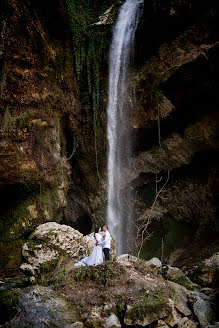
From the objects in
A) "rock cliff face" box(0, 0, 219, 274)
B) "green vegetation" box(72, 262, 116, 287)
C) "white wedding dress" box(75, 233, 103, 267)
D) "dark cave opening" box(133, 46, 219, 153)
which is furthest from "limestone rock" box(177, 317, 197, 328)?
"dark cave opening" box(133, 46, 219, 153)

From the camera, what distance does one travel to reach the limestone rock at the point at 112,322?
122 inches

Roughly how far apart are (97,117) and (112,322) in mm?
8830

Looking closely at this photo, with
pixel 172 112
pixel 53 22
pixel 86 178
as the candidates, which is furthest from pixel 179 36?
pixel 86 178

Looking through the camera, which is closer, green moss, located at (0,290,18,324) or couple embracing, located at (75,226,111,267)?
green moss, located at (0,290,18,324)

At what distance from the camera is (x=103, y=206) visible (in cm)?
1119

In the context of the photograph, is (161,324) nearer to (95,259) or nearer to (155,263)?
(95,259)

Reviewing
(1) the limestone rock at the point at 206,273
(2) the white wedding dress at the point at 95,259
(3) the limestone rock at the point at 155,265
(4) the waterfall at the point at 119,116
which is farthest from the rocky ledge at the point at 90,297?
(4) the waterfall at the point at 119,116

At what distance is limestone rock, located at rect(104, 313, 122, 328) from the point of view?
3.10m

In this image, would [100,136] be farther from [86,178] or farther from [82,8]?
[82,8]

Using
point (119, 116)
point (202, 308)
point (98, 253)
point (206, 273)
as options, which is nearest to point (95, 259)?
point (98, 253)

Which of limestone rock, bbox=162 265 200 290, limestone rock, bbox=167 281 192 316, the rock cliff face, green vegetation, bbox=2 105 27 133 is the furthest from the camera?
the rock cliff face

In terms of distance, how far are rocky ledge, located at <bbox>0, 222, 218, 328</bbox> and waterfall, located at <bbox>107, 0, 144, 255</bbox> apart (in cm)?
468

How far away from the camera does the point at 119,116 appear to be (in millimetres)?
10352

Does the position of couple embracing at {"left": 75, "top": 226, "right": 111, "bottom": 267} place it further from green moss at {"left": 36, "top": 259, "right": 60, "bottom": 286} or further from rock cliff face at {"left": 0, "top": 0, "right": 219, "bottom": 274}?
rock cliff face at {"left": 0, "top": 0, "right": 219, "bottom": 274}
